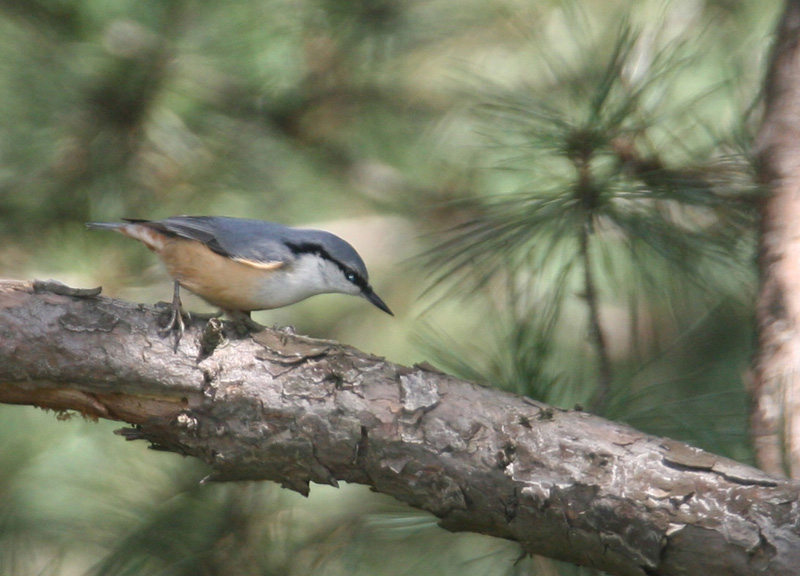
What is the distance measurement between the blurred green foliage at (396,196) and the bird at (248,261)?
204mm

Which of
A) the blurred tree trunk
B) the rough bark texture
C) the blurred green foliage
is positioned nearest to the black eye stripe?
the blurred green foliage

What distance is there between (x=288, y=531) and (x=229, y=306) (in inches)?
20.9

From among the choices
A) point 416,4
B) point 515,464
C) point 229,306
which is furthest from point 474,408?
point 416,4

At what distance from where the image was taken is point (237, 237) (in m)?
1.68

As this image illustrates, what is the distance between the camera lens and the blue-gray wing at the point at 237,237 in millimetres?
1647

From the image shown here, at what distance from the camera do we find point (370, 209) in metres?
2.29

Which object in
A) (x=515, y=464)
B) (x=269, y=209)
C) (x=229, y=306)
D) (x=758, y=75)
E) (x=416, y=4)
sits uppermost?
(x=416, y=4)

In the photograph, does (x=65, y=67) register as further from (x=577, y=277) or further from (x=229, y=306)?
(x=577, y=277)

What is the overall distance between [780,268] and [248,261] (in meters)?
1.00

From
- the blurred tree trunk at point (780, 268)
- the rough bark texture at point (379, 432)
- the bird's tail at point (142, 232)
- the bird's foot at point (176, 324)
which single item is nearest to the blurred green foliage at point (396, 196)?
the blurred tree trunk at point (780, 268)

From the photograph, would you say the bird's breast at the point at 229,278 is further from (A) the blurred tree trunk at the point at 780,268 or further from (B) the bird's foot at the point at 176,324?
(A) the blurred tree trunk at the point at 780,268

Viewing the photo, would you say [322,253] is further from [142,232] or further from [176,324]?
[176,324]

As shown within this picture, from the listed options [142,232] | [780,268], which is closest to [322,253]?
[142,232]

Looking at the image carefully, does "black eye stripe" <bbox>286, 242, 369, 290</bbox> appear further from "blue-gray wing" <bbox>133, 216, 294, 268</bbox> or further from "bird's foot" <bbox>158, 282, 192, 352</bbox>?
"bird's foot" <bbox>158, 282, 192, 352</bbox>
